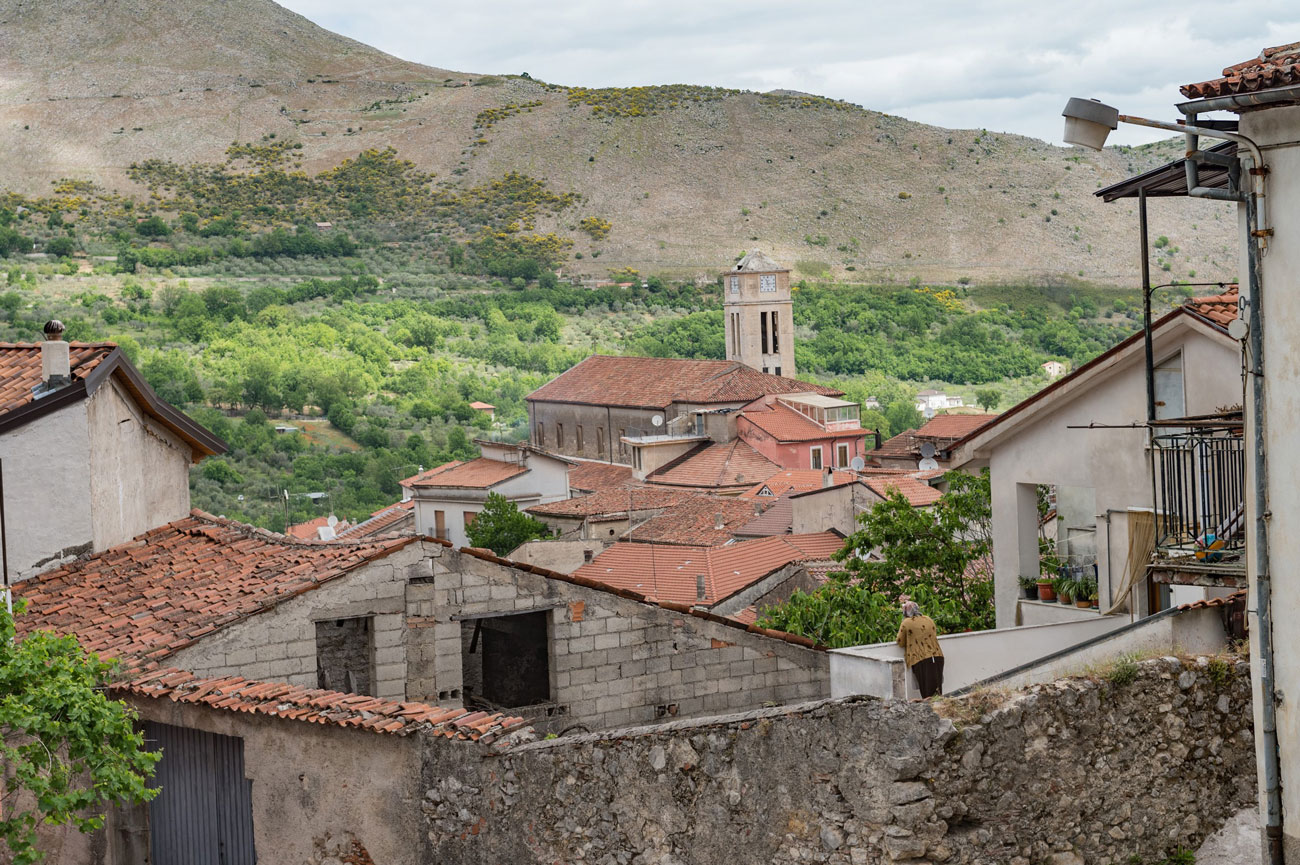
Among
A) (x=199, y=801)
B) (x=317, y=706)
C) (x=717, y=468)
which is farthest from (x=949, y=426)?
(x=317, y=706)

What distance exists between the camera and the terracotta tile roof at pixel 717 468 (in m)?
68.6

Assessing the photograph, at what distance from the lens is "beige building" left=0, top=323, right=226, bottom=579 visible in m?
14.5

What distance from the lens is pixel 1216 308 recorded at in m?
11.7

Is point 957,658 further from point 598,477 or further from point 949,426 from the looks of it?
point 949,426

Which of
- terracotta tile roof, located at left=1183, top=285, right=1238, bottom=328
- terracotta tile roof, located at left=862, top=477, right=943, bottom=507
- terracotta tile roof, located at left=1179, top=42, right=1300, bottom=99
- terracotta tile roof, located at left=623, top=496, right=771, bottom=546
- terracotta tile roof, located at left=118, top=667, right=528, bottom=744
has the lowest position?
terracotta tile roof, located at left=623, top=496, right=771, bottom=546

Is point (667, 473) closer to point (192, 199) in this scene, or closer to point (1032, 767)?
point (1032, 767)

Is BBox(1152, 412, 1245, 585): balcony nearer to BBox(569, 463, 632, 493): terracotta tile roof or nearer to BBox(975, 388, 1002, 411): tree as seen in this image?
BBox(569, 463, 632, 493): terracotta tile roof

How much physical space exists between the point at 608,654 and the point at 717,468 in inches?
2264

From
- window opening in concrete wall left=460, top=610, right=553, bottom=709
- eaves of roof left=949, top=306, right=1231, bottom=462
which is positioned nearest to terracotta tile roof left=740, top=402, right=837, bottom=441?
eaves of roof left=949, top=306, right=1231, bottom=462

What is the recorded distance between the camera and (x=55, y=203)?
459 ft

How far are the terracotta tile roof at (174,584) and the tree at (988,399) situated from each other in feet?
303

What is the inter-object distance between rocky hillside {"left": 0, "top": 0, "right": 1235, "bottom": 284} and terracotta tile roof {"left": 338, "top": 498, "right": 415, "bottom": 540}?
83144 mm

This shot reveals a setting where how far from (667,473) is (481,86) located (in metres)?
134

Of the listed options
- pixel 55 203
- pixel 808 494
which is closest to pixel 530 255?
pixel 55 203
